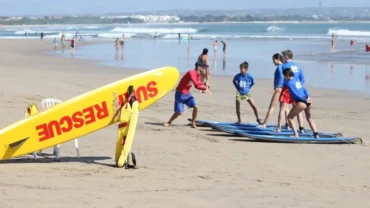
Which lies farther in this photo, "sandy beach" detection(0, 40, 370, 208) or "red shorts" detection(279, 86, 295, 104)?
"red shorts" detection(279, 86, 295, 104)

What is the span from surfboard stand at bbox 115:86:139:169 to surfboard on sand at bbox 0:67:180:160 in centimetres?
30

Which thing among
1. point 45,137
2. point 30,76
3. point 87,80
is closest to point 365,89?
point 87,80

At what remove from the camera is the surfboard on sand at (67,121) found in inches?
371

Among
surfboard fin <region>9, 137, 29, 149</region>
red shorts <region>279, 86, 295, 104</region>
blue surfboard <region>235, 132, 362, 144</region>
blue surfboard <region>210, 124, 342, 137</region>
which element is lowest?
blue surfboard <region>210, 124, 342, 137</region>

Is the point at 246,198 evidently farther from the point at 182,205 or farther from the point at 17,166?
the point at 17,166

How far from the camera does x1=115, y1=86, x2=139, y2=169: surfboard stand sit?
934cm

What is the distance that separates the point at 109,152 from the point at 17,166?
5.64ft

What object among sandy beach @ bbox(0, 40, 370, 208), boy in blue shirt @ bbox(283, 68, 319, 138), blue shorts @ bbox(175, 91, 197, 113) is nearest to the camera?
sandy beach @ bbox(0, 40, 370, 208)

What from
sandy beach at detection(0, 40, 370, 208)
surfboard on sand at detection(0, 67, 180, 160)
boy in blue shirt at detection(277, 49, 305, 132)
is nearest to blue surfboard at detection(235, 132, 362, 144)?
sandy beach at detection(0, 40, 370, 208)

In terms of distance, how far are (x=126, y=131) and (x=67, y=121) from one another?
0.82m

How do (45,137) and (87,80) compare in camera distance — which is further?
(87,80)

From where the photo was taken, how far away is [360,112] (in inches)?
640

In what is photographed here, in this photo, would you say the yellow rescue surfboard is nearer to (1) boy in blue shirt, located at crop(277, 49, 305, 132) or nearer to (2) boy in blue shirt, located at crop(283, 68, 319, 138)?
(2) boy in blue shirt, located at crop(283, 68, 319, 138)

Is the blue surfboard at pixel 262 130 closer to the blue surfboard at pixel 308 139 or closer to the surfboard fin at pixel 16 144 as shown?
the blue surfboard at pixel 308 139
